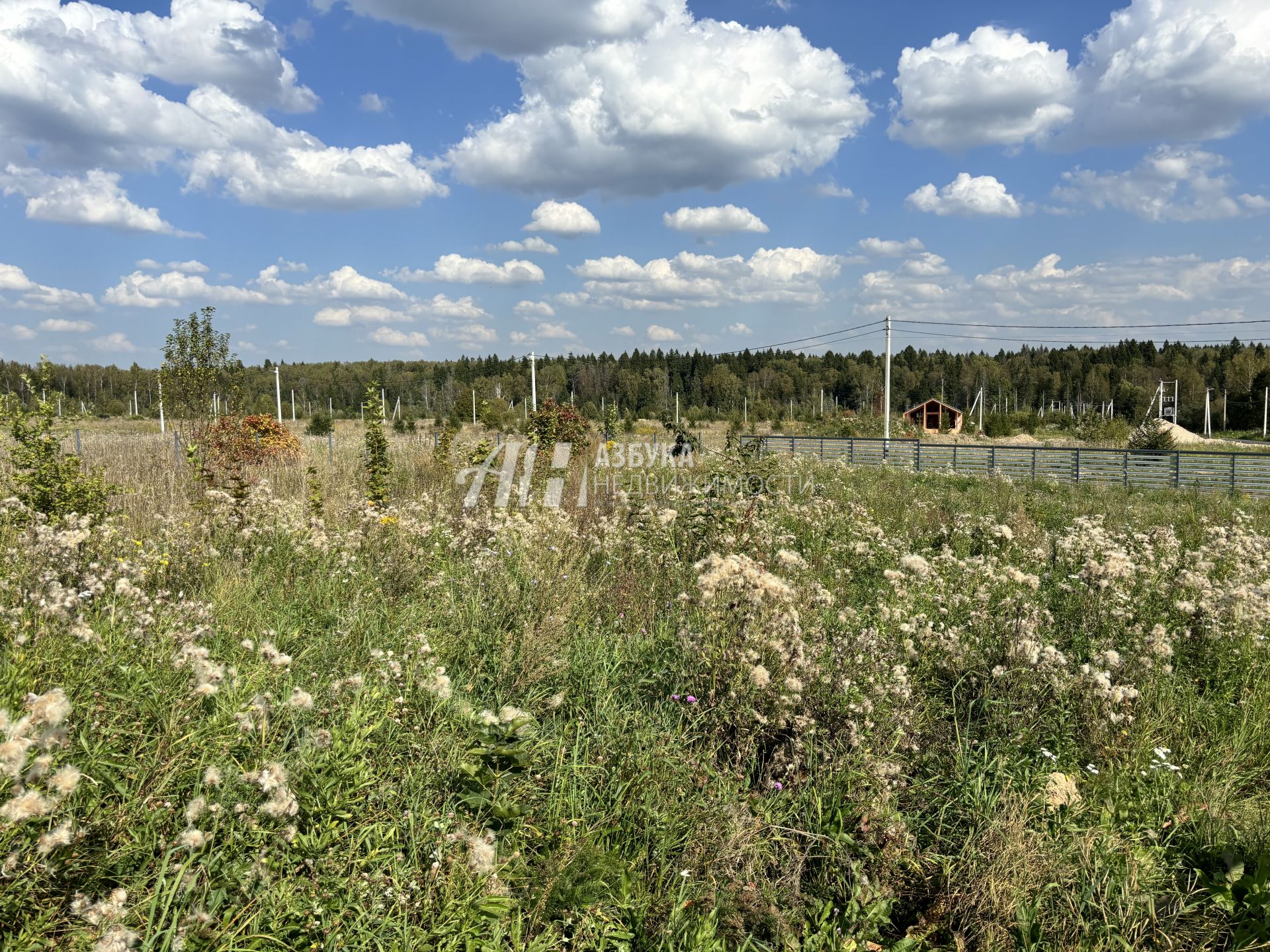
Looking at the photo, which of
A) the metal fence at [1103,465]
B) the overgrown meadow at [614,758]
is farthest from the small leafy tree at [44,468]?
the metal fence at [1103,465]

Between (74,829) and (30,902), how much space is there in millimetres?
200

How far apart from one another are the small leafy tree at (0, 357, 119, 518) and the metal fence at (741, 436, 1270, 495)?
12747mm

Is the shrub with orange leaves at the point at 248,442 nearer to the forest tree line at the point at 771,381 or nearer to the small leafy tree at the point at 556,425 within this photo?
the small leafy tree at the point at 556,425

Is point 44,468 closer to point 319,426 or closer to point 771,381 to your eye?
point 319,426

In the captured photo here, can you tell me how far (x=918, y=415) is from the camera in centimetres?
6456

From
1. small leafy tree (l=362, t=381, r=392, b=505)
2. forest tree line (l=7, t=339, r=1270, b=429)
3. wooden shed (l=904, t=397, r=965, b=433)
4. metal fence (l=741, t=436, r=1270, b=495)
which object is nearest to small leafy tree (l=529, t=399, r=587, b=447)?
small leafy tree (l=362, t=381, r=392, b=505)

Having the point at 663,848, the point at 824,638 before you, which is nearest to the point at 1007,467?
the point at 824,638

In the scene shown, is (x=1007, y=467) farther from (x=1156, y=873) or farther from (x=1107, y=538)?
(x=1156, y=873)

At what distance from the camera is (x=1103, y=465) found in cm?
2216

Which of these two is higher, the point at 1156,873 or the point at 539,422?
the point at 539,422

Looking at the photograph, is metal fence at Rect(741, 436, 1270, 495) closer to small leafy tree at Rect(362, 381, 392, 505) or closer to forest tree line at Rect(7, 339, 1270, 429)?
small leafy tree at Rect(362, 381, 392, 505)

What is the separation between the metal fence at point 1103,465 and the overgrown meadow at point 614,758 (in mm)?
12200

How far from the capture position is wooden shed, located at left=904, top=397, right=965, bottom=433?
190 ft

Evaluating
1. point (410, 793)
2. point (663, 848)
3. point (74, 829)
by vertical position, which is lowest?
point (663, 848)
